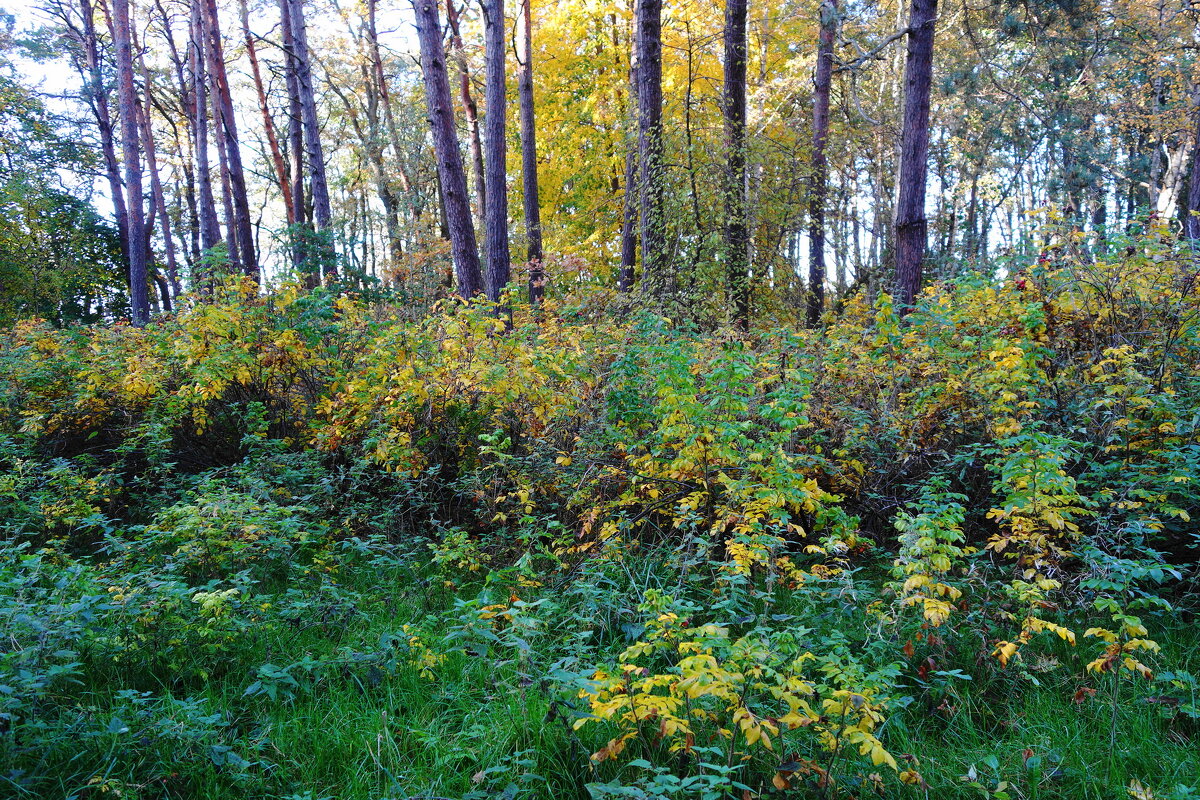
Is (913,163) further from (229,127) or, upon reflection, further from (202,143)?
(202,143)

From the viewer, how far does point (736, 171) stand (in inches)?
416

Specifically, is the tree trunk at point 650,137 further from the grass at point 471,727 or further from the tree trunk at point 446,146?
the grass at point 471,727

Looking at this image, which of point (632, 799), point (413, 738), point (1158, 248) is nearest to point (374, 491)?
point (413, 738)

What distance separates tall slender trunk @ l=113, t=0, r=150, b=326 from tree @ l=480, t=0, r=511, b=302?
7.40 m

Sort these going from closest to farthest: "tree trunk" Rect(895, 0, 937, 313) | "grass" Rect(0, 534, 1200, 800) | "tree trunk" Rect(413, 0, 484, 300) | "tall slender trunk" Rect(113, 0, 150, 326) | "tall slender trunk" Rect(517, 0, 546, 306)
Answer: "grass" Rect(0, 534, 1200, 800), "tree trunk" Rect(895, 0, 937, 313), "tree trunk" Rect(413, 0, 484, 300), "tall slender trunk" Rect(113, 0, 150, 326), "tall slender trunk" Rect(517, 0, 546, 306)

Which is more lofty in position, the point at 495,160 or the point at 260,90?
the point at 260,90

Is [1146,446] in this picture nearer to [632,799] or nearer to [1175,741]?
[1175,741]

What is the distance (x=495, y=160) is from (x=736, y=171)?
171 inches

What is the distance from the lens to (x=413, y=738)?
109 inches

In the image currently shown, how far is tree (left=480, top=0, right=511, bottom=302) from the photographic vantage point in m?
11.3

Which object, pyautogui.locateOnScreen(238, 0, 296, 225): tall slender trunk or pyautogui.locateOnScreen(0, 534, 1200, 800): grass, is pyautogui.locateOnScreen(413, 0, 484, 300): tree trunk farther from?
pyautogui.locateOnScreen(238, 0, 296, 225): tall slender trunk

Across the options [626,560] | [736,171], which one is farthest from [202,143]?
[626,560]

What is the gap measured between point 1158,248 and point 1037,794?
414 centimetres

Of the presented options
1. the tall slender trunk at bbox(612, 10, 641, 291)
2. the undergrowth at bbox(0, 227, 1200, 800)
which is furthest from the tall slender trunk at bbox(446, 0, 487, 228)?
the undergrowth at bbox(0, 227, 1200, 800)
